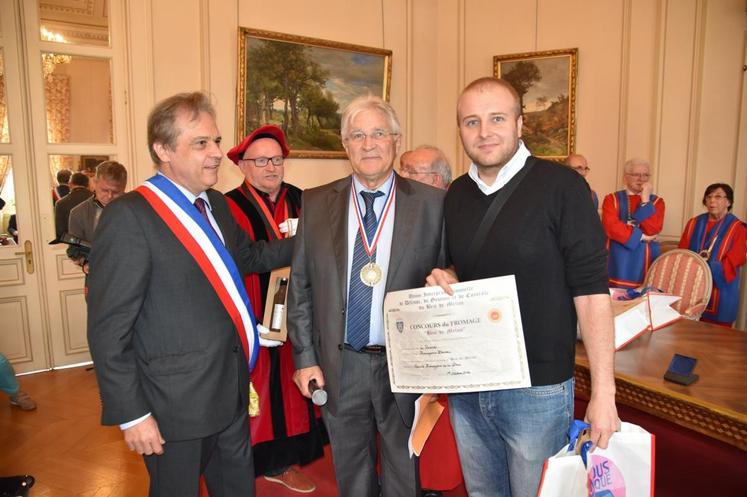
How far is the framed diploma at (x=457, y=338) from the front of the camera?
143cm

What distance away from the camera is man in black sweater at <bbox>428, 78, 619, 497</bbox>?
4.74 feet

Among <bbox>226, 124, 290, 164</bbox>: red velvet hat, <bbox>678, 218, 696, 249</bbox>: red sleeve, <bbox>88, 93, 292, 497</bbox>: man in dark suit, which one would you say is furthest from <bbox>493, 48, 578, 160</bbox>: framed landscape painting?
<bbox>88, 93, 292, 497</bbox>: man in dark suit

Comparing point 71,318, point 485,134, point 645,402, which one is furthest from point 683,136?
point 71,318

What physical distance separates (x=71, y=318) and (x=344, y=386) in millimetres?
4124

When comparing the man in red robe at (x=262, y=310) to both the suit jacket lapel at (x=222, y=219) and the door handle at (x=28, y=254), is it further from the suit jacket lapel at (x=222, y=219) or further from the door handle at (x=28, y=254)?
the door handle at (x=28, y=254)

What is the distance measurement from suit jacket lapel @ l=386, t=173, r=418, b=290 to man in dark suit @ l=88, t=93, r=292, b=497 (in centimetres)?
54

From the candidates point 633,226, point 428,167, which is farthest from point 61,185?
point 633,226

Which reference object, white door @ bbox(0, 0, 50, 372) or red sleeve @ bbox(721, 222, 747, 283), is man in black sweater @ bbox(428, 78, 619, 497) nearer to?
red sleeve @ bbox(721, 222, 747, 283)

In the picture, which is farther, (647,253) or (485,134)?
(647,253)

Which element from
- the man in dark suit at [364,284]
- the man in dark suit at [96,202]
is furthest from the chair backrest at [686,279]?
the man in dark suit at [96,202]

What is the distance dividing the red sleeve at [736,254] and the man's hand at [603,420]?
407 cm

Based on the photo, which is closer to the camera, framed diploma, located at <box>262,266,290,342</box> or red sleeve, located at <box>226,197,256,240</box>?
framed diploma, located at <box>262,266,290,342</box>

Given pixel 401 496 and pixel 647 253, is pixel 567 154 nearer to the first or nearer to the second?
pixel 647 253

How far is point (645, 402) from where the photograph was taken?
197cm
